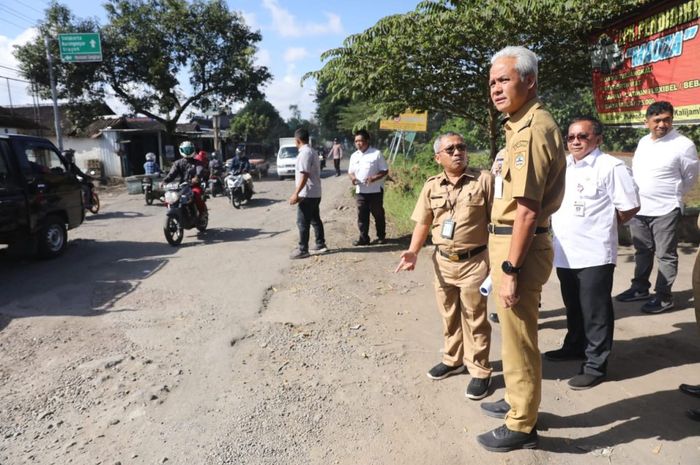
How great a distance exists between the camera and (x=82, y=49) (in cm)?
1712

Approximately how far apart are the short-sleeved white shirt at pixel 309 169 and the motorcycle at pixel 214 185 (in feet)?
27.3

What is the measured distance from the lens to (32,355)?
3900 millimetres

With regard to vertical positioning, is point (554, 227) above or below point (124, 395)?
above

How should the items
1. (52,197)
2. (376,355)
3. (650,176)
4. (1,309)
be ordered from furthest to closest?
(52,197) < (1,309) < (650,176) < (376,355)

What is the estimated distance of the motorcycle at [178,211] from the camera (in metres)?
7.71

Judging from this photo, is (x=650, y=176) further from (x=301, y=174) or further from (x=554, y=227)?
(x=301, y=174)

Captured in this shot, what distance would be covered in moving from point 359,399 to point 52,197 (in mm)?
6145

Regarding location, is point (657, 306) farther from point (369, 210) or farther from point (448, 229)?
point (369, 210)

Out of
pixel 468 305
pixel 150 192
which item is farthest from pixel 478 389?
pixel 150 192

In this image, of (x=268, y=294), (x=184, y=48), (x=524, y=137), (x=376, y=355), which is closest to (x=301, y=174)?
(x=268, y=294)

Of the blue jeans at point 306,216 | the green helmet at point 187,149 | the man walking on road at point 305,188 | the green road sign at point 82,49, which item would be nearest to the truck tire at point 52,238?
the green helmet at point 187,149

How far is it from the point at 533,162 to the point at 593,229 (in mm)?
1369

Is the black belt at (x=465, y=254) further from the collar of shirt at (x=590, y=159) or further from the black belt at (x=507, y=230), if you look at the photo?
the collar of shirt at (x=590, y=159)

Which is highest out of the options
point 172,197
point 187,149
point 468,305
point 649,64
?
point 649,64
